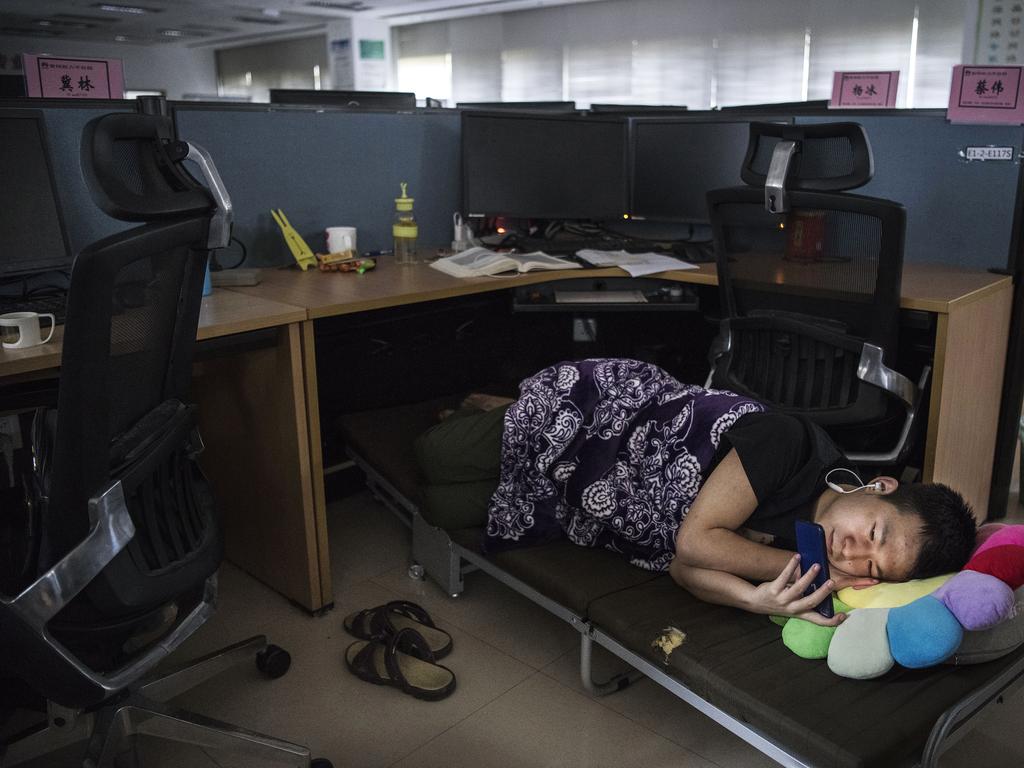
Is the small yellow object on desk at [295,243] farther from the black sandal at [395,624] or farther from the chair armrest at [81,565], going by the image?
the chair armrest at [81,565]

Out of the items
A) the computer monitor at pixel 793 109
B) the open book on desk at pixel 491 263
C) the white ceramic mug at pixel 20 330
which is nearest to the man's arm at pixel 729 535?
the open book on desk at pixel 491 263

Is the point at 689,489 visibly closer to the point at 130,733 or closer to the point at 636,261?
the point at 130,733

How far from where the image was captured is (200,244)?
1.33 metres

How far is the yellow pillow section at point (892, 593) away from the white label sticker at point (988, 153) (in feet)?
4.87

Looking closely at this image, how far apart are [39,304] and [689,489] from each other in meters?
1.43

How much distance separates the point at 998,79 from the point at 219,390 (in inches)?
86.7

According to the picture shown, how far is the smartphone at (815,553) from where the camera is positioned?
144cm

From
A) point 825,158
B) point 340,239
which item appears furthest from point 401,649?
point 825,158

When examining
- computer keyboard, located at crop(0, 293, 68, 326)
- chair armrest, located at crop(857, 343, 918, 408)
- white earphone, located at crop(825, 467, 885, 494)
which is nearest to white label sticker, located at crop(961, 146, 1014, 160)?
chair armrest, located at crop(857, 343, 918, 408)

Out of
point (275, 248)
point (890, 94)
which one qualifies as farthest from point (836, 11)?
point (275, 248)

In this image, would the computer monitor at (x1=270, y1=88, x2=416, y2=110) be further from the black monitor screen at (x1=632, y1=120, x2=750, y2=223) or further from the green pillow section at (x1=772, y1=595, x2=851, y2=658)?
the green pillow section at (x1=772, y1=595, x2=851, y2=658)

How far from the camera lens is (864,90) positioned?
2.68m

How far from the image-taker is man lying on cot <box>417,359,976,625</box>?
1468 mm

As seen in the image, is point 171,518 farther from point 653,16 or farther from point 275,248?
point 653,16
